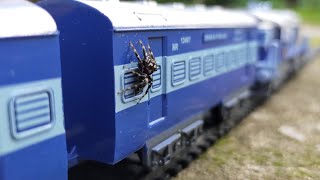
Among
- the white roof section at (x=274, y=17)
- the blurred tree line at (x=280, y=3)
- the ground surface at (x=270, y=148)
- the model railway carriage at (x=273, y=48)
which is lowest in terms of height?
the ground surface at (x=270, y=148)

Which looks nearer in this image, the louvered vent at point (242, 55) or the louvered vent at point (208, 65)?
the louvered vent at point (208, 65)

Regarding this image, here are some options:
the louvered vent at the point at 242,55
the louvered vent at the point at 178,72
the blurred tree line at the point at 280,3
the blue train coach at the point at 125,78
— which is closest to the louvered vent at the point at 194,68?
the blue train coach at the point at 125,78

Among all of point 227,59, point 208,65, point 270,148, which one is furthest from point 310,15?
point 208,65

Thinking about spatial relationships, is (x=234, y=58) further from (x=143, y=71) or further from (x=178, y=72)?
(x=143, y=71)

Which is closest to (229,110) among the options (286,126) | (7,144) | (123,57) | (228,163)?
(286,126)

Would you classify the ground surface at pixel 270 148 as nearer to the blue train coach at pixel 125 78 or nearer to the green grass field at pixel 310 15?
the blue train coach at pixel 125 78

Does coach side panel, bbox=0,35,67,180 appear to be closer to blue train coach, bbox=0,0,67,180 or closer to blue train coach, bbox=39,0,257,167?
blue train coach, bbox=0,0,67,180

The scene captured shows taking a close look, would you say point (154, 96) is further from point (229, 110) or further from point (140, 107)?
point (229, 110)
